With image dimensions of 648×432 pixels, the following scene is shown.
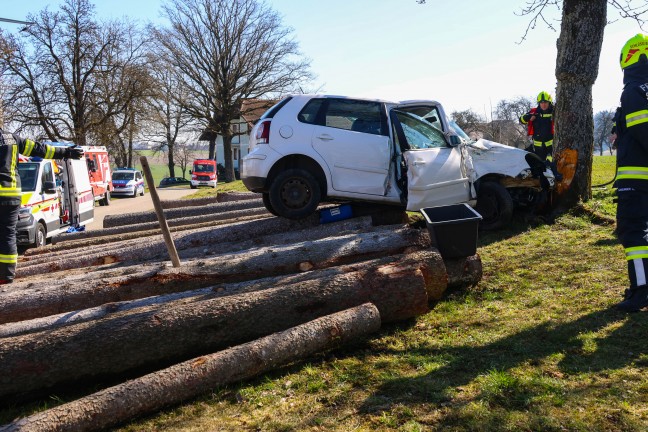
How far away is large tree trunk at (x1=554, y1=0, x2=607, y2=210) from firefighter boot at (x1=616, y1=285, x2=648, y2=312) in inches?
181

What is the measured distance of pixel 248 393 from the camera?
13.0ft

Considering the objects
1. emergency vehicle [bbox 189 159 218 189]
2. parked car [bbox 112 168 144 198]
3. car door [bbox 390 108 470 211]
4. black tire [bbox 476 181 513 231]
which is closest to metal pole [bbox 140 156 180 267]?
car door [bbox 390 108 470 211]

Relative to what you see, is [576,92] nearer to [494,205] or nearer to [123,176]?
[494,205]

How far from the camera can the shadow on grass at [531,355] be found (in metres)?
3.81

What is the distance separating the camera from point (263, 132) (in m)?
7.52

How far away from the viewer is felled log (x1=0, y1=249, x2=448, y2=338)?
4598 mm

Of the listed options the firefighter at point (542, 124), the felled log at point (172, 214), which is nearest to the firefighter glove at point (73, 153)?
the felled log at point (172, 214)

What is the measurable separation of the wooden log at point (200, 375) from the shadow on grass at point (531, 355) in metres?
0.59

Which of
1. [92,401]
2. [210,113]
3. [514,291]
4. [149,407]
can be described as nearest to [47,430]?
[92,401]

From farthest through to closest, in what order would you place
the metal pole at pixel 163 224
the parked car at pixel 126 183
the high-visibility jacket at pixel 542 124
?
the parked car at pixel 126 183
the high-visibility jacket at pixel 542 124
the metal pole at pixel 163 224

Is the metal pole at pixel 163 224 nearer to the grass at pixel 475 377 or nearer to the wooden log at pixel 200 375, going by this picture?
the wooden log at pixel 200 375

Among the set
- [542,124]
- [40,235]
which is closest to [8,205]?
[40,235]

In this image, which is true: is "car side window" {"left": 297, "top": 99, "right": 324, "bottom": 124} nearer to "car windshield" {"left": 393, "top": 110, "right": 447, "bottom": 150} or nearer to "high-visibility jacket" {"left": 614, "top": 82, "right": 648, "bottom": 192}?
"car windshield" {"left": 393, "top": 110, "right": 447, "bottom": 150}

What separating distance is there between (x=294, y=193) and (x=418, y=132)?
6.39ft
